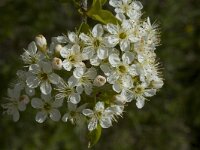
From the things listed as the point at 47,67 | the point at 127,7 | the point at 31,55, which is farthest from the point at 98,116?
the point at 127,7

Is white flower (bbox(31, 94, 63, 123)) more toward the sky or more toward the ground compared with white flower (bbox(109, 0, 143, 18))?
more toward the ground

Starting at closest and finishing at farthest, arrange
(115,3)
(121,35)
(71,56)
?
1. (71,56)
2. (121,35)
3. (115,3)

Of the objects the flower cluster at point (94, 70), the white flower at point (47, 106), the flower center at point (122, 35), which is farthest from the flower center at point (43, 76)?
the flower center at point (122, 35)

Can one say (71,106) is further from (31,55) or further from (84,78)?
(31,55)

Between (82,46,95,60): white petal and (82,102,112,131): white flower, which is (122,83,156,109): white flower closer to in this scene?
(82,102,112,131): white flower

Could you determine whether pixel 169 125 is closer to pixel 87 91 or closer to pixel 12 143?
pixel 12 143

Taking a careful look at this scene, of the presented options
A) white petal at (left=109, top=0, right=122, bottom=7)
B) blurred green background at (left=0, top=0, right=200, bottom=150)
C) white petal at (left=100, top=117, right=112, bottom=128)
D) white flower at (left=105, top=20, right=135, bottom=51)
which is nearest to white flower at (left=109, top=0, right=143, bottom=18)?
white petal at (left=109, top=0, right=122, bottom=7)

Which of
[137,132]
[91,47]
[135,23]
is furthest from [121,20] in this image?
[137,132]
